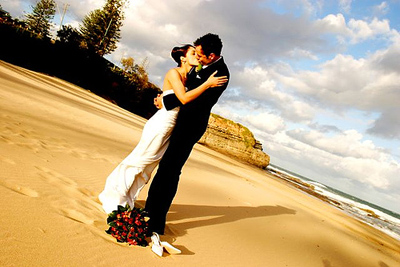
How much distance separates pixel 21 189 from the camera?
2.95 m

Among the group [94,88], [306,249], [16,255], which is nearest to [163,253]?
[16,255]

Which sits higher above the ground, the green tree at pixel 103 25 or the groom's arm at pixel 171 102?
the green tree at pixel 103 25

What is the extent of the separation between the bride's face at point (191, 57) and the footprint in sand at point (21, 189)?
7.76ft

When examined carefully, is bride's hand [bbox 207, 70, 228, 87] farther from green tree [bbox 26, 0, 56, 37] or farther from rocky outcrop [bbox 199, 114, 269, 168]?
green tree [bbox 26, 0, 56, 37]

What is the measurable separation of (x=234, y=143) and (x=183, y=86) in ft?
119

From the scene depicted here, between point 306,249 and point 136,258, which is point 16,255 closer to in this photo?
point 136,258

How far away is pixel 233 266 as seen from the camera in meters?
3.10

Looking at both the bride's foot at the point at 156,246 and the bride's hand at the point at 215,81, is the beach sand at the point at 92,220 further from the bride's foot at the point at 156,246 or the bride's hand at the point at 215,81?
the bride's hand at the point at 215,81

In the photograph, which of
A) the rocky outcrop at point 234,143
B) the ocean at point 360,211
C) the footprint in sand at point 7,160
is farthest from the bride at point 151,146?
the rocky outcrop at point 234,143

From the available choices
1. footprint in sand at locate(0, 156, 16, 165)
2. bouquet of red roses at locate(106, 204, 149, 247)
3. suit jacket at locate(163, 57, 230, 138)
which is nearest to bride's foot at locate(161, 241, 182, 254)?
bouquet of red roses at locate(106, 204, 149, 247)

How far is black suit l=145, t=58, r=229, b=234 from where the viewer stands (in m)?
2.97

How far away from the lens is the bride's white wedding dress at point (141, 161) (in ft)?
9.97

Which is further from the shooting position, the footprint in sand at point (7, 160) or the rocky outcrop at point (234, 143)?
the rocky outcrop at point (234, 143)

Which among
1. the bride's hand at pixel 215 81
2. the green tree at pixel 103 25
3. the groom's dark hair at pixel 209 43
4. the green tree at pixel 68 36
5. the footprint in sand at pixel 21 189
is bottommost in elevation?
the footprint in sand at pixel 21 189
